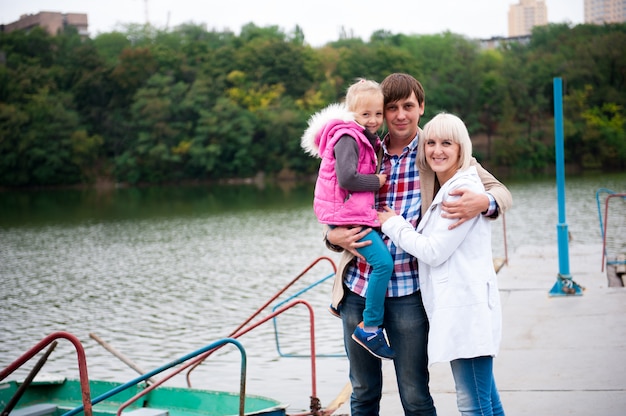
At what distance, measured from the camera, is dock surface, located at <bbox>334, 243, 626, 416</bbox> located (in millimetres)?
5160

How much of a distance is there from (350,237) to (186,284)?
1308 cm

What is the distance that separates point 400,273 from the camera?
3.33 meters

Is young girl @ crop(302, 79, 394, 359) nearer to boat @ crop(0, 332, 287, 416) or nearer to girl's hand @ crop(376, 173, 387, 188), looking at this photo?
girl's hand @ crop(376, 173, 387, 188)

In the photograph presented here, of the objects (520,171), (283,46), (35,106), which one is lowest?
(520,171)

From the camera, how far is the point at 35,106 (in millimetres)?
66062

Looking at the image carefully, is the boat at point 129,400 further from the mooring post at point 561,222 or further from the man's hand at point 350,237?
the mooring post at point 561,222

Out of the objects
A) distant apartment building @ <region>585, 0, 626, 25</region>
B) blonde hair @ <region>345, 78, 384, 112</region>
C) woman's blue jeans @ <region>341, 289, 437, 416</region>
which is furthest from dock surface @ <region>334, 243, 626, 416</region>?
distant apartment building @ <region>585, 0, 626, 25</region>

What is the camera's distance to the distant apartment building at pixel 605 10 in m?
164

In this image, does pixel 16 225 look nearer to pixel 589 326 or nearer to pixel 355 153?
pixel 589 326

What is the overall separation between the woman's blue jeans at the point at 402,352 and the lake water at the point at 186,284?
3974 mm

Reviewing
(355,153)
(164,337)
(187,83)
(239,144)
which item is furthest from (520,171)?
(355,153)

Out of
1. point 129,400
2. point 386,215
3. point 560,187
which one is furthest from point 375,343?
point 560,187

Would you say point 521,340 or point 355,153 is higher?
point 355,153

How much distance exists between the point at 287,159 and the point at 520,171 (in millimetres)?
18390
